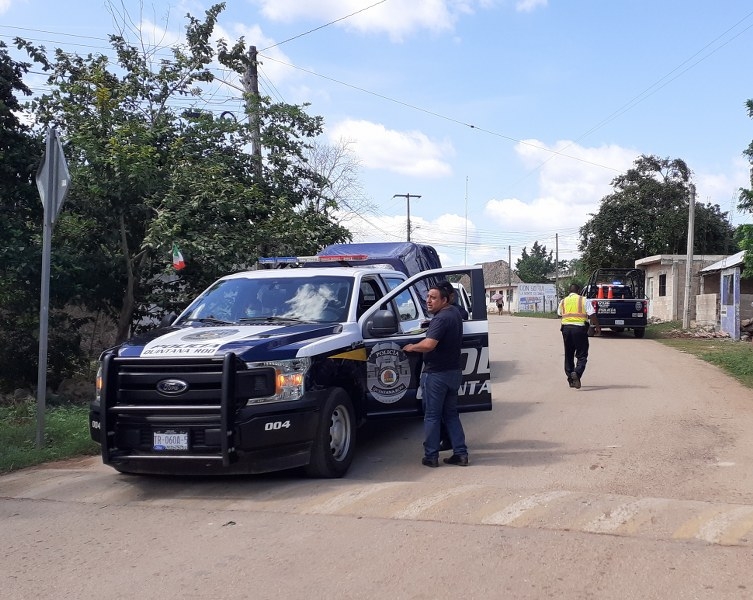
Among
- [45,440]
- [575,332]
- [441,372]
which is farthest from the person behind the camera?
[575,332]

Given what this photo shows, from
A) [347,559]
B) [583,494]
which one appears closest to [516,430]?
[583,494]

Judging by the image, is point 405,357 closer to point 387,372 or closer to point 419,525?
point 387,372

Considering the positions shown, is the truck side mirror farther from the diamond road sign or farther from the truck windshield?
the diamond road sign

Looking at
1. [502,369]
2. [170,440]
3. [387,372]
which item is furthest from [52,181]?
[502,369]

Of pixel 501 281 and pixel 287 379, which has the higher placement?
pixel 501 281

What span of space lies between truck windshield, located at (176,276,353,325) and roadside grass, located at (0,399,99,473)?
198 cm

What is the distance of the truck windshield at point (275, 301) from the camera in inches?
302

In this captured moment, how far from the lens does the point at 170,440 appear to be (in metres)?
6.34

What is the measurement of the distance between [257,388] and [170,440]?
32.7 inches

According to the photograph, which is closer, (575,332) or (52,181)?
(52,181)

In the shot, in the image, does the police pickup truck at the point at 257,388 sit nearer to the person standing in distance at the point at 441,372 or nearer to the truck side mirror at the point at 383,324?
the truck side mirror at the point at 383,324

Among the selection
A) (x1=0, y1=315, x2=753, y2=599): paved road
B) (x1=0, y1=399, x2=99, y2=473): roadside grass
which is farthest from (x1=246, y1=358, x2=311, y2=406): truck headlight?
(x1=0, y1=399, x2=99, y2=473): roadside grass

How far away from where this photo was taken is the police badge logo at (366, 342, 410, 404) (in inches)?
299

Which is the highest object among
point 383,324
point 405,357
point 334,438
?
point 383,324
